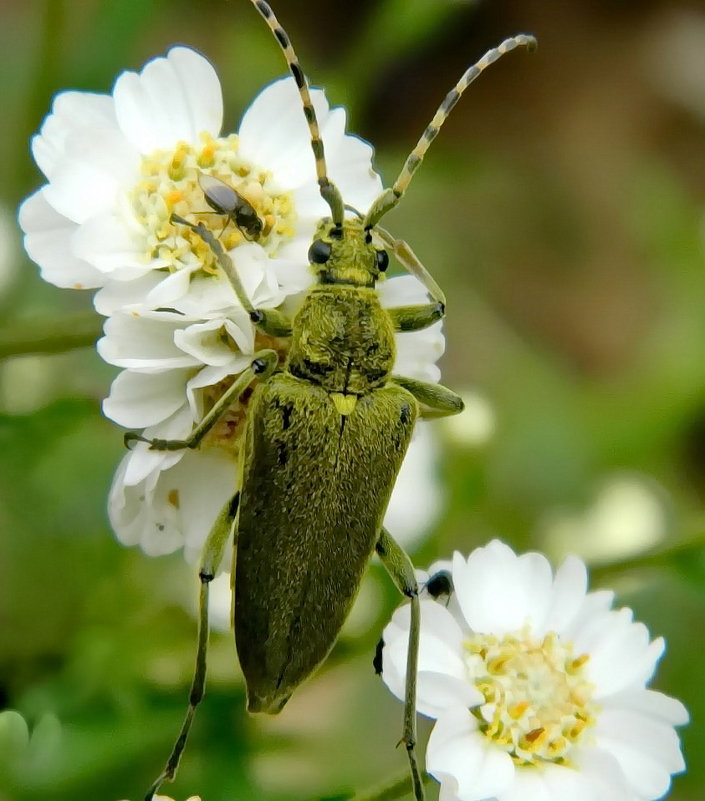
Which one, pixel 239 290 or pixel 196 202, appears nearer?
pixel 239 290

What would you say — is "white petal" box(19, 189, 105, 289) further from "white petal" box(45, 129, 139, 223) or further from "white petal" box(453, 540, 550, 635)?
"white petal" box(453, 540, 550, 635)

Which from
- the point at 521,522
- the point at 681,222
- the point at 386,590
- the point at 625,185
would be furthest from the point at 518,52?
the point at 386,590

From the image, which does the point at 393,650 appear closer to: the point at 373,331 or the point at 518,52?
the point at 373,331

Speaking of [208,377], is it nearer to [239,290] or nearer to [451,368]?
[239,290]

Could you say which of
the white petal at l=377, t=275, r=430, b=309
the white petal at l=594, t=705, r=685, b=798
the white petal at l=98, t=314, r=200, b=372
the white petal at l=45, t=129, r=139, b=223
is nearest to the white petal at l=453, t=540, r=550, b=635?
the white petal at l=594, t=705, r=685, b=798

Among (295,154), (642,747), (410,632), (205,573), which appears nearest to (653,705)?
(642,747)

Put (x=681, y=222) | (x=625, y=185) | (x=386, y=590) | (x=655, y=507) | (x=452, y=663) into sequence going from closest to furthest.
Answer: (x=452, y=663) → (x=386, y=590) → (x=655, y=507) → (x=681, y=222) → (x=625, y=185)
